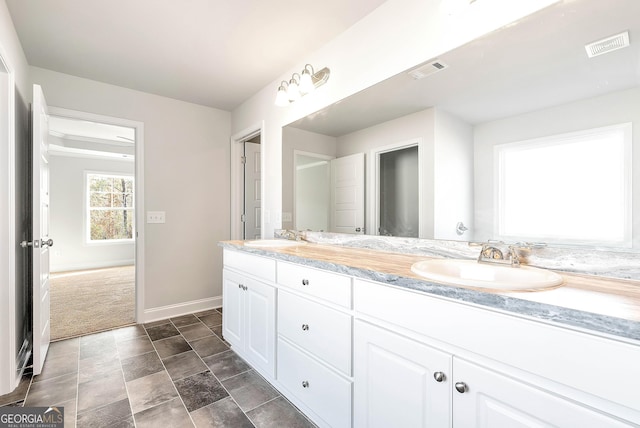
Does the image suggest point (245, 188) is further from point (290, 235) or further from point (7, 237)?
point (7, 237)

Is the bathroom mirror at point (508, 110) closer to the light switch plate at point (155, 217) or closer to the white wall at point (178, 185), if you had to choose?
the white wall at point (178, 185)

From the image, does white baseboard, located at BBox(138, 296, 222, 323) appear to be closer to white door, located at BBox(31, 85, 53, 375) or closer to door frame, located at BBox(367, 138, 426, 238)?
white door, located at BBox(31, 85, 53, 375)

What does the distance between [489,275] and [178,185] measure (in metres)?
3.02

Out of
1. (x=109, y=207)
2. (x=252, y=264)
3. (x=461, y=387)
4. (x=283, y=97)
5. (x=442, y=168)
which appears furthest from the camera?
(x=109, y=207)

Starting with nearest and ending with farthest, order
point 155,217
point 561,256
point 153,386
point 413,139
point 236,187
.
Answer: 1. point 561,256
2. point 413,139
3. point 153,386
4. point 155,217
5. point 236,187

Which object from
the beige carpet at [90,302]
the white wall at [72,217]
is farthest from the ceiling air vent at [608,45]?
the white wall at [72,217]

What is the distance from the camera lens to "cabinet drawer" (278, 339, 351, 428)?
1240mm

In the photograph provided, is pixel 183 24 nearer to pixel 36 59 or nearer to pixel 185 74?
pixel 185 74

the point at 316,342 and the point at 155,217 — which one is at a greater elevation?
the point at 155,217

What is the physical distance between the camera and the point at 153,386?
179 centimetres

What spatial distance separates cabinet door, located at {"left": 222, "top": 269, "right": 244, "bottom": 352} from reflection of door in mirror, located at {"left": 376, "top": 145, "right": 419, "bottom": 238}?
108 centimetres

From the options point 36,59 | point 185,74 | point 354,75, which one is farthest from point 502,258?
point 36,59

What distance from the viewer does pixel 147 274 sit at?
294 cm

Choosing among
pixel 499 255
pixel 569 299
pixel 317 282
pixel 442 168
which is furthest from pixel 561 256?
pixel 317 282
